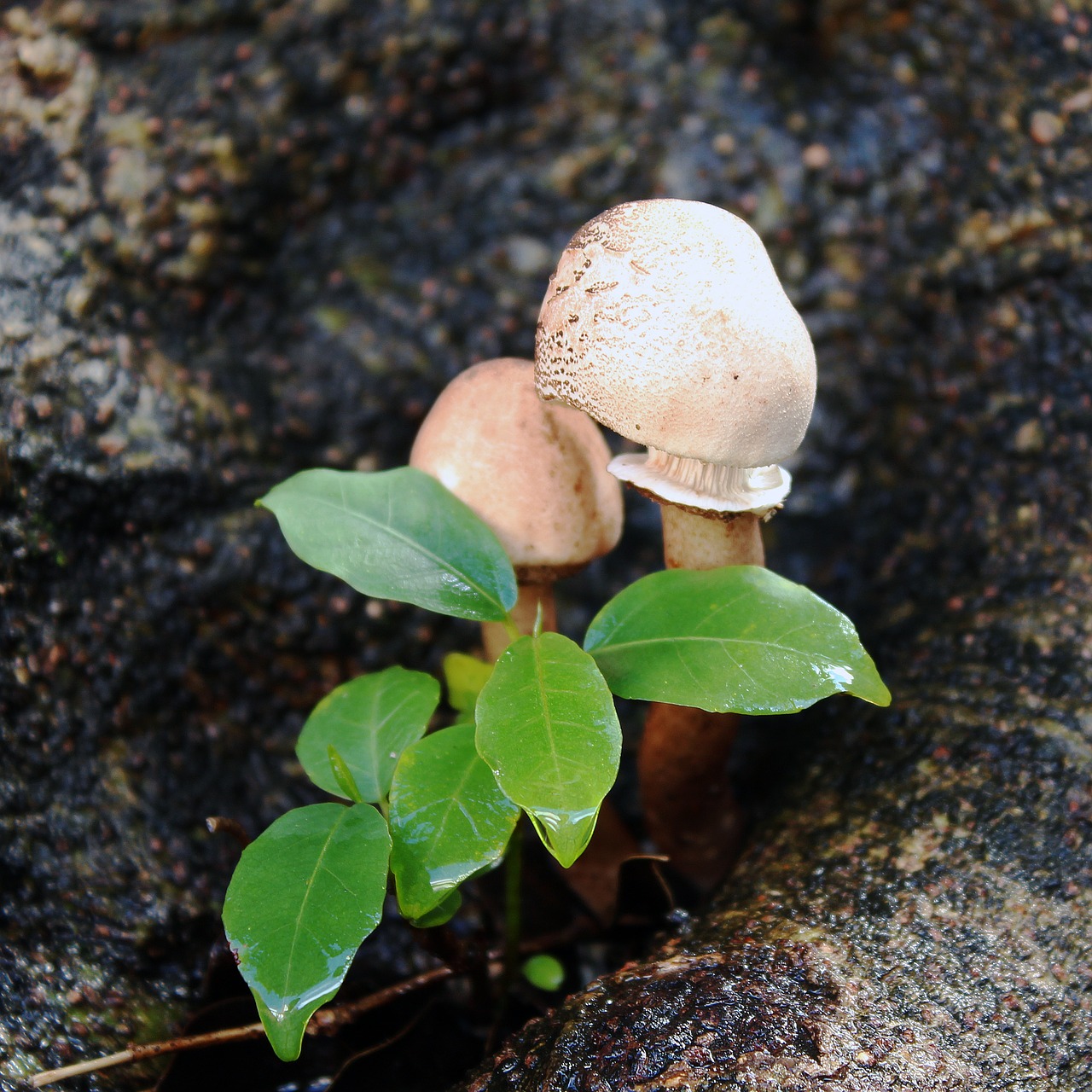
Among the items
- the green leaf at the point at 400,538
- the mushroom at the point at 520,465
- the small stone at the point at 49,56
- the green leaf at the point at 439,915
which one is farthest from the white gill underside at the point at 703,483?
the small stone at the point at 49,56

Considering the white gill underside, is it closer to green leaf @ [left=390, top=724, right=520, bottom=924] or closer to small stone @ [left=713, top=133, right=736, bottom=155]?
green leaf @ [left=390, top=724, right=520, bottom=924]

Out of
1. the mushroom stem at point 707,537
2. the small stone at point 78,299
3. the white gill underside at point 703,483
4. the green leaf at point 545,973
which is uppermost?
the small stone at point 78,299

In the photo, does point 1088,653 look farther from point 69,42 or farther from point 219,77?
point 69,42

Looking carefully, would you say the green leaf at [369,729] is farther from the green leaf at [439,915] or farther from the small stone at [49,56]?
the small stone at [49,56]

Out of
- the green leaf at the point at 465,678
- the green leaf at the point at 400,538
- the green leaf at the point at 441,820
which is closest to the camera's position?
the green leaf at the point at 441,820

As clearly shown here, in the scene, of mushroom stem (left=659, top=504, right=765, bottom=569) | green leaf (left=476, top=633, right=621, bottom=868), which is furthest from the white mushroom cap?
green leaf (left=476, top=633, right=621, bottom=868)

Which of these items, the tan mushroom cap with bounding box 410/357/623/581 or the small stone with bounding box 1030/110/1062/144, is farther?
the small stone with bounding box 1030/110/1062/144

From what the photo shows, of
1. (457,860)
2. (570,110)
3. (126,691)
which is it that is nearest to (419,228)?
(570,110)
